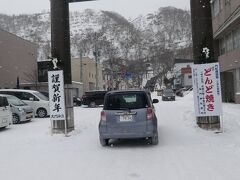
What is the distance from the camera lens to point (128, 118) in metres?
10.5

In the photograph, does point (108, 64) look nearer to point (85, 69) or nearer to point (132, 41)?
point (85, 69)

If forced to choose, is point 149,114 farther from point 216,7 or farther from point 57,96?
point 216,7

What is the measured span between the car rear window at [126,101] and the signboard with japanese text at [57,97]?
3.27m

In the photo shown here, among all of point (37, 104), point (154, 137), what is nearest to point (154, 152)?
point (154, 137)

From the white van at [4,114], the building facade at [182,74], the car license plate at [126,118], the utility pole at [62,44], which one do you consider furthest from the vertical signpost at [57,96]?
the building facade at [182,74]

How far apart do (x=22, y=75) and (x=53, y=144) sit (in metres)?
38.1

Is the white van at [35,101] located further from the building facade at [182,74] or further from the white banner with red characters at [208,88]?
the building facade at [182,74]

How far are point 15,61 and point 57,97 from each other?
3406 cm

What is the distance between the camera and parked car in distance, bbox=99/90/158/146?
34.3ft

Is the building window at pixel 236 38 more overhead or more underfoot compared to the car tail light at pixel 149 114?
more overhead

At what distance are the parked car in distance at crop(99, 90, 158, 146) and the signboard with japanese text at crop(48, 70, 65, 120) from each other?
10.8 ft

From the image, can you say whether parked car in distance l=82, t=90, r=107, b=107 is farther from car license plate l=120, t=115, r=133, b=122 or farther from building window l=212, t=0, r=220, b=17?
car license plate l=120, t=115, r=133, b=122

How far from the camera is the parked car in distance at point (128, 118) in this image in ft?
34.3

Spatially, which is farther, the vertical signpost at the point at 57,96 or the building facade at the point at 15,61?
Result: the building facade at the point at 15,61
